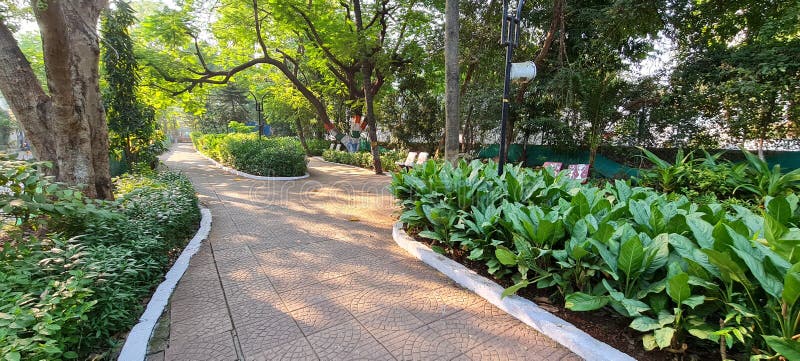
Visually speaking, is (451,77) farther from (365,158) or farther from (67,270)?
(365,158)

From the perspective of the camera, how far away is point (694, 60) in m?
7.81

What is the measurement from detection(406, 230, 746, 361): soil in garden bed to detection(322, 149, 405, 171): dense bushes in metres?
10.3

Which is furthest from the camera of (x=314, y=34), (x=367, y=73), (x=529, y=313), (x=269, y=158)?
(x=367, y=73)

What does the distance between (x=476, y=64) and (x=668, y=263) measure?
9647 mm

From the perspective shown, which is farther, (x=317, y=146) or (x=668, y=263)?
(x=317, y=146)

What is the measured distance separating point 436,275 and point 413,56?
412 inches

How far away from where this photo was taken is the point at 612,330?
7.85ft

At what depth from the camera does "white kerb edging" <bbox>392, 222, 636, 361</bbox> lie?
2.17 m

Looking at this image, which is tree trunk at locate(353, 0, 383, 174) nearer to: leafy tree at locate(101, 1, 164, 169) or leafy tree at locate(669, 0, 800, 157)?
leafy tree at locate(101, 1, 164, 169)

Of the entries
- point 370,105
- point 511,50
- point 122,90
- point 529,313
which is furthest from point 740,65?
point 122,90

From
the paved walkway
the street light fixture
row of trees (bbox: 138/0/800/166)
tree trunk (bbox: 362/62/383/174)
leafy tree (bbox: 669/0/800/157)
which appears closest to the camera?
the paved walkway

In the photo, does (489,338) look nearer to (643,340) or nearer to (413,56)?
(643,340)

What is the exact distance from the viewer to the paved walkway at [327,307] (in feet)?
7.73

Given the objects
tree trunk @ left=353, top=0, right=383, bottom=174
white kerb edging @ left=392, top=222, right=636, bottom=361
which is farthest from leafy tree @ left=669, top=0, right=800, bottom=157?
tree trunk @ left=353, top=0, right=383, bottom=174
